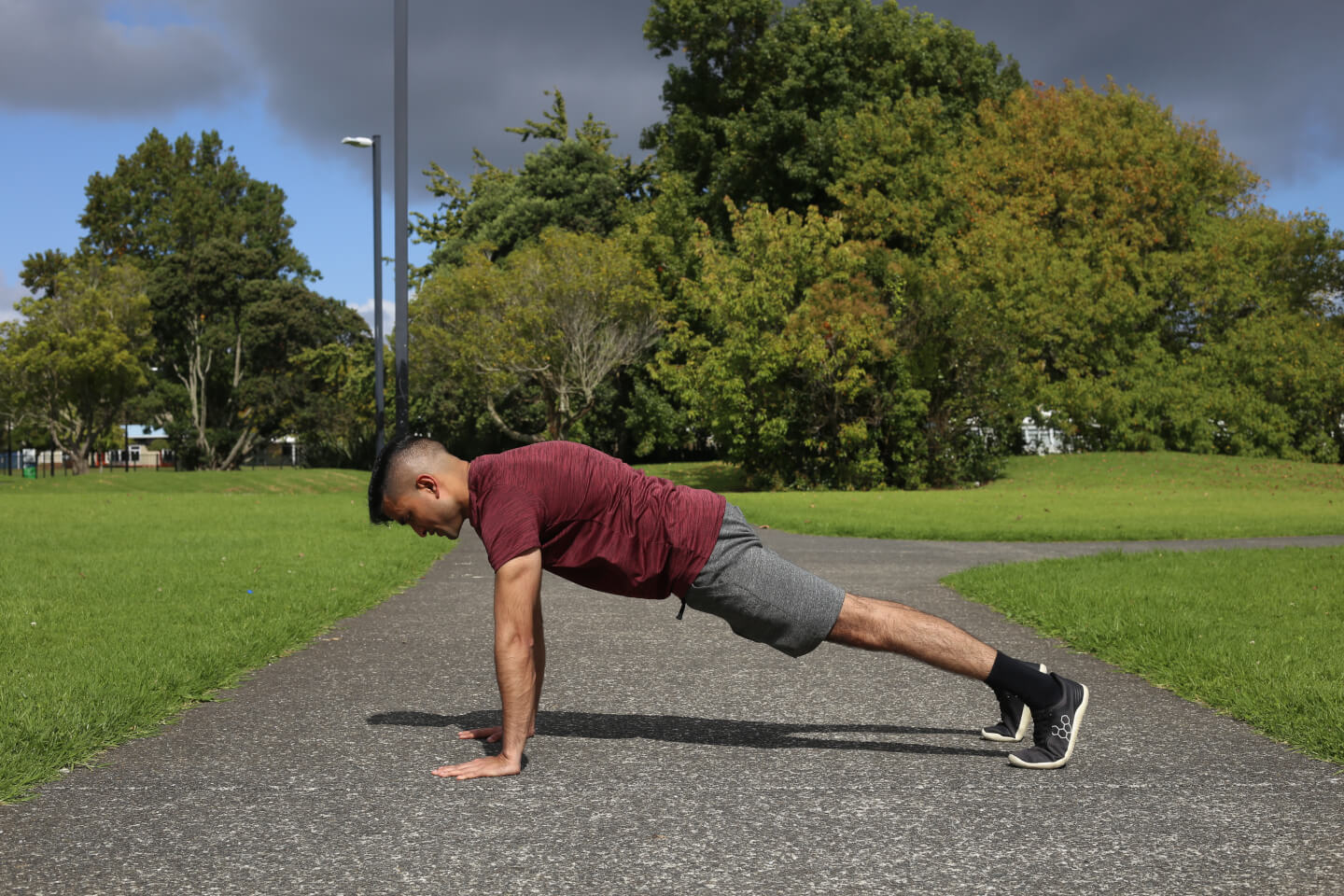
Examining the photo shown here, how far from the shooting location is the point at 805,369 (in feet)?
84.8

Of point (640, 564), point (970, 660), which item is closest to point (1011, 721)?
point (970, 660)

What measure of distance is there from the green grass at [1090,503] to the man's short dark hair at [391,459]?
11.6 m

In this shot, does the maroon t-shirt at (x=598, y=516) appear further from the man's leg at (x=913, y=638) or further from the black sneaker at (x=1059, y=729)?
the black sneaker at (x=1059, y=729)

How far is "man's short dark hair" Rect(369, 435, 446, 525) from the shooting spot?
3.96 meters

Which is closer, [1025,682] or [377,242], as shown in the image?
[1025,682]

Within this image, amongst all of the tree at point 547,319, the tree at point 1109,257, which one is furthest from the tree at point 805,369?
the tree at point 547,319

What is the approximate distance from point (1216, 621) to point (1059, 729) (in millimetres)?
3851

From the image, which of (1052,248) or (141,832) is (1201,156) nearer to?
(1052,248)

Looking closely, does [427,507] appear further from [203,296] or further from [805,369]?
[203,296]

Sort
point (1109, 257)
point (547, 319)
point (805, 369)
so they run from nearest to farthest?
point (805, 369) → point (1109, 257) → point (547, 319)

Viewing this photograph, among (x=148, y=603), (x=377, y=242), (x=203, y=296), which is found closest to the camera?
(x=148, y=603)

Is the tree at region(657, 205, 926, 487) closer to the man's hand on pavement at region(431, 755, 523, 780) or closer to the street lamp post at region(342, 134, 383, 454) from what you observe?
the street lamp post at region(342, 134, 383, 454)

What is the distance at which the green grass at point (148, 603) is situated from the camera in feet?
15.6

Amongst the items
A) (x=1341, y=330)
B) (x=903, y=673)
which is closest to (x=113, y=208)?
(x=1341, y=330)
